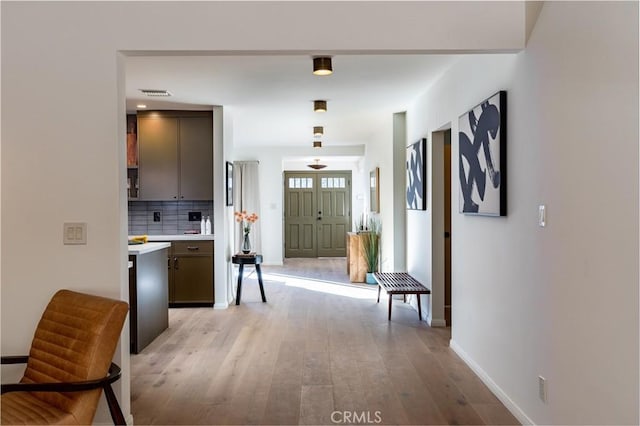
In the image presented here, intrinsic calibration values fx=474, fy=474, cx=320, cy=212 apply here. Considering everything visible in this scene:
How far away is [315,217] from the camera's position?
36.6 feet


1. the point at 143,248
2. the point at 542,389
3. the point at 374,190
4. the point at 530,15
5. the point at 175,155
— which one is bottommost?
the point at 542,389

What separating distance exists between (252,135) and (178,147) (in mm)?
2316

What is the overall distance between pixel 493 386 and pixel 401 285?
199cm

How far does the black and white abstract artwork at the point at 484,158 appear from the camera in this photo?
111 inches

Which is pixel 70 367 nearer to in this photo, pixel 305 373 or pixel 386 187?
pixel 305 373

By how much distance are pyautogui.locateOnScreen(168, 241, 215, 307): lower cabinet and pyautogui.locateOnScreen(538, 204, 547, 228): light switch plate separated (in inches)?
161

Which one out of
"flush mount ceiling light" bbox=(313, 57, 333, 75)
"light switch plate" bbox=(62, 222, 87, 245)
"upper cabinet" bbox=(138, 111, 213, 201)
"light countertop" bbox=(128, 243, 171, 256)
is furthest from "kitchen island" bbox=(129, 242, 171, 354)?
"flush mount ceiling light" bbox=(313, 57, 333, 75)

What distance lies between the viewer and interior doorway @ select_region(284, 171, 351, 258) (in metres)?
11.1

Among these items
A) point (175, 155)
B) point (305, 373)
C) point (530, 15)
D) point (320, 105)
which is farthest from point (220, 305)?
point (530, 15)

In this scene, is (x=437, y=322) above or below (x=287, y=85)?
below

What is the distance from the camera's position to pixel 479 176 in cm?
320

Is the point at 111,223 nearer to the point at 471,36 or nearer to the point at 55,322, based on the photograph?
the point at 55,322

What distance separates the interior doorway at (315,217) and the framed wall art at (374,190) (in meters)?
2.76

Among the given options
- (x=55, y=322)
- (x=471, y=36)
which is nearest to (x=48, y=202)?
(x=55, y=322)
